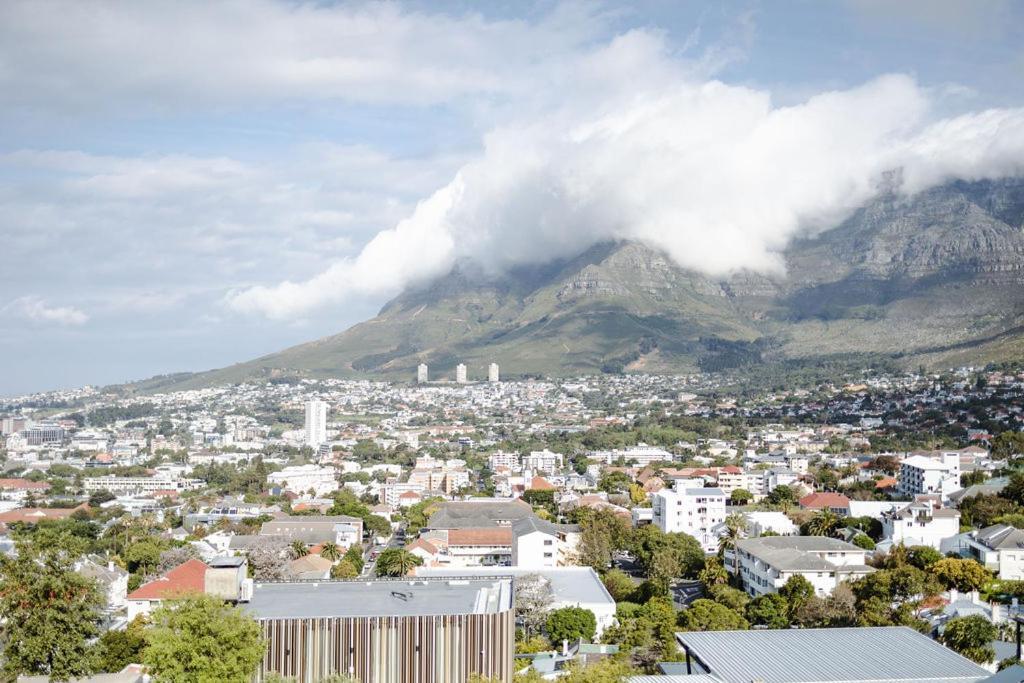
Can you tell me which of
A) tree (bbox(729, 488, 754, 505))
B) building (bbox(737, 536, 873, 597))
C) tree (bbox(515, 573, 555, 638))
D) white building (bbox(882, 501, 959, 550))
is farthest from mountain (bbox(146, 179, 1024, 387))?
tree (bbox(515, 573, 555, 638))

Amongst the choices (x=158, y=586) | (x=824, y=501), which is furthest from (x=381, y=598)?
(x=824, y=501)

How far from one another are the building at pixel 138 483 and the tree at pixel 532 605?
43968 mm

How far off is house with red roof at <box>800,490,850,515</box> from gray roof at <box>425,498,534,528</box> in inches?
466

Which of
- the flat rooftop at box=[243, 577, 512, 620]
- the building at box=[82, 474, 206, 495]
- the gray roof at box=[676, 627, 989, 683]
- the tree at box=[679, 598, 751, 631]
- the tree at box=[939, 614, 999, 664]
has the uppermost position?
the flat rooftop at box=[243, 577, 512, 620]

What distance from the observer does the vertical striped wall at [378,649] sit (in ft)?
54.5

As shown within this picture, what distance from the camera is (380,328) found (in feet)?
594

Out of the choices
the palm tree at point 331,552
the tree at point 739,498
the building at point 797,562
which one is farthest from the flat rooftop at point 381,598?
the tree at point 739,498

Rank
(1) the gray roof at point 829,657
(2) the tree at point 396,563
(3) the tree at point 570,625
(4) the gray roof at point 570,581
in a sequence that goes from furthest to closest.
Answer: (2) the tree at point 396,563, (4) the gray roof at point 570,581, (3) the tree at point 570,625, (1) the gray roof at point 829,657

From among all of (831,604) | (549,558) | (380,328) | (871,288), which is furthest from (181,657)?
(380,328)

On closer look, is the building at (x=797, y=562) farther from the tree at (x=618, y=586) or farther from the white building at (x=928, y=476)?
the white building at (x=928, y=476)

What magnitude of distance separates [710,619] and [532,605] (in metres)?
4.32

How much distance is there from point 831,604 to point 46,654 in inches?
678

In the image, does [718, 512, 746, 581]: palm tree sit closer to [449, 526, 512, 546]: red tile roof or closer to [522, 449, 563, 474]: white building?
[449, 526, 512, 546]: red tile roof

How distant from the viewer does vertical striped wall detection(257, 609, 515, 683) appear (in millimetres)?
16625
